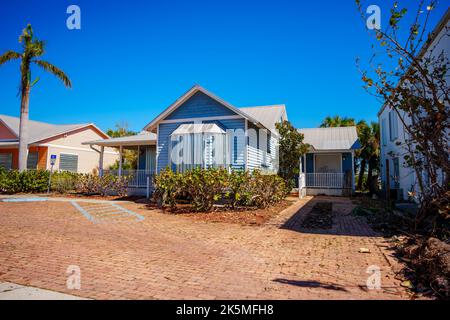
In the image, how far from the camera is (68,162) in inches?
1044

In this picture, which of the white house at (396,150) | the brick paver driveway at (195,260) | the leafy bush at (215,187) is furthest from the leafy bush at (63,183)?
the white house at (396,150)

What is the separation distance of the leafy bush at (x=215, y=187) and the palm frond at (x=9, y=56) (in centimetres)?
1658

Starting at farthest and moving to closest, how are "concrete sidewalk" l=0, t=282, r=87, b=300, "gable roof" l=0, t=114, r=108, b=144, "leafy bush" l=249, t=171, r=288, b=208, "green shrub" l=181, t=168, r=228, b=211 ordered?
"gable roof" l=0, t=114, r=108, b=144 → "leafy bush" l=249, t=171, r=288, b=208 → "green shrub" l=181, t=168, r=228, b=211 → "concrete sidewalk" l=0, t=282, r=87, b=300

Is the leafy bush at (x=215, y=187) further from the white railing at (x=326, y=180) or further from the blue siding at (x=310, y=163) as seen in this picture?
the blue siding at (x=310, y=163)

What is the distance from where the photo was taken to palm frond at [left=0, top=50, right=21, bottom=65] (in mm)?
20047

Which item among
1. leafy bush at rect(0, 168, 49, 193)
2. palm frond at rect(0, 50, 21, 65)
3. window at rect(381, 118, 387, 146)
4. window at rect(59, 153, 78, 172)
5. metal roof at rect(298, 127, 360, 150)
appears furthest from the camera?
window at rect(59, 153, 78, 172)

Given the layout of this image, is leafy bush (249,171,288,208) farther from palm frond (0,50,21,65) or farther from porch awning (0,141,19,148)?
porch awning (0,141,19,148)

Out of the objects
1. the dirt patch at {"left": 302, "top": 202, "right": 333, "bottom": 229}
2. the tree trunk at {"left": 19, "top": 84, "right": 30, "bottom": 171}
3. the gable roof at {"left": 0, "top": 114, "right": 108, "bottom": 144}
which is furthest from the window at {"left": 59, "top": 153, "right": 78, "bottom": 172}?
the dirt patch at {"left": 302, "top": 202, "right": 333, "bottom": 229}

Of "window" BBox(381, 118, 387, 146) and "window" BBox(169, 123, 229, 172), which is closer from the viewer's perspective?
"window" BBox(169, 123, 229, 172)

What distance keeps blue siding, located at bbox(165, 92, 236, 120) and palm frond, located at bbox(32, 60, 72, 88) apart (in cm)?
1150

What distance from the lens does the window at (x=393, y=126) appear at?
16.7 meters

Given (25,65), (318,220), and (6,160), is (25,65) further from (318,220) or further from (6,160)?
(318,220)
